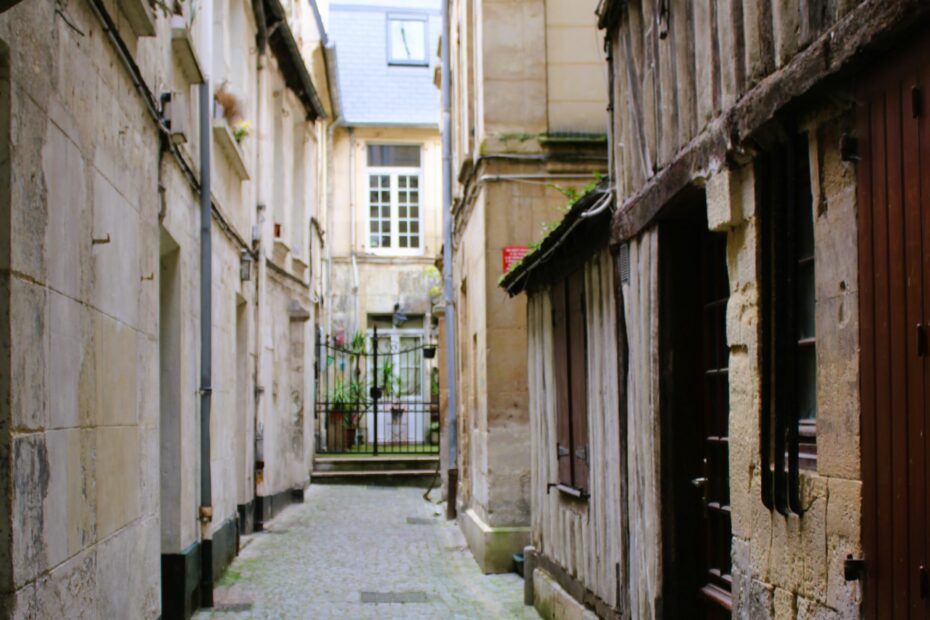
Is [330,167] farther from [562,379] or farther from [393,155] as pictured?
[562,379]

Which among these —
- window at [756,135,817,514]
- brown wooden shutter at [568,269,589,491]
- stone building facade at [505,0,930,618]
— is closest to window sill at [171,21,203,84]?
stone building facade at [505,0,930,618]

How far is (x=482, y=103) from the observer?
36.2 ft

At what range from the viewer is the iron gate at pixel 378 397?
21.1 meters

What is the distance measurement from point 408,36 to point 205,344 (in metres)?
20.4

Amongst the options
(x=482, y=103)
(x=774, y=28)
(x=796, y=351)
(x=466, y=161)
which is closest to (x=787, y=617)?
(x=796, y=351)

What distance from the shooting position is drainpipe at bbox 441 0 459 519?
47.3 ft

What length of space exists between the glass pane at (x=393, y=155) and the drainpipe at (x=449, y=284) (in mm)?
10100

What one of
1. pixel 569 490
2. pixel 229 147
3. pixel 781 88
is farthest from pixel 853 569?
pixel 229 147

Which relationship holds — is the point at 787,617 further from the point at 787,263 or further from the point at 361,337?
the point at 361,337

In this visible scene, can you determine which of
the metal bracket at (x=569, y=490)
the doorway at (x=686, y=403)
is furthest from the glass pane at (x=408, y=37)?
the doorway at (x=686, y=403)

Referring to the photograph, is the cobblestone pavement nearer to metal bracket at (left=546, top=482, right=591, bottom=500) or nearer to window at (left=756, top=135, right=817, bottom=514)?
metal bracket at (left=546, top=482, right=591, bottom=500)

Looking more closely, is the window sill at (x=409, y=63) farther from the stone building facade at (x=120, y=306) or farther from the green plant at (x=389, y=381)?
the stone building facade at (x=120, y=306)

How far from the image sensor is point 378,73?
2678 centimetres

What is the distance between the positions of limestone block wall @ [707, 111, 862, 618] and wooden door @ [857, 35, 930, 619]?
0.28 ft
